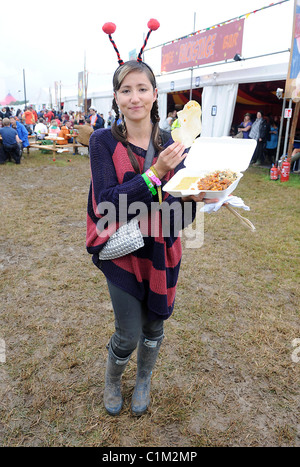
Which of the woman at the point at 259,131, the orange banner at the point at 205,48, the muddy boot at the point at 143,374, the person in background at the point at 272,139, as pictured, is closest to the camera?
the muddy boot at the point at 143,374

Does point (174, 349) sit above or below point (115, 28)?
below

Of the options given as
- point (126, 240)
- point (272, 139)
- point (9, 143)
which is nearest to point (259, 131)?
point (272, 139)

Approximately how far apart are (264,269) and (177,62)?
41.5 ft

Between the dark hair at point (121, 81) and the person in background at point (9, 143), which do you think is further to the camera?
the person in background at point (9, 143)

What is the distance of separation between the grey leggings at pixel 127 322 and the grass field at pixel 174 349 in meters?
0.53

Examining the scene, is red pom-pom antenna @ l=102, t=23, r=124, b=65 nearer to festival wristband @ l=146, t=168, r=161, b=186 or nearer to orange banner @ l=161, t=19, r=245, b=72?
festival wristband @ l=146, t=168, r=161, b=186

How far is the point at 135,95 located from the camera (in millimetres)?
1400

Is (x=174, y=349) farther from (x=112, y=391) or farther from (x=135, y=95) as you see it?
(x=135, y=95)

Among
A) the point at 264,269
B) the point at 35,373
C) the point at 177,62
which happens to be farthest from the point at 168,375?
the point at 177,62

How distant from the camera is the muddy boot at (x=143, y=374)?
1821mm

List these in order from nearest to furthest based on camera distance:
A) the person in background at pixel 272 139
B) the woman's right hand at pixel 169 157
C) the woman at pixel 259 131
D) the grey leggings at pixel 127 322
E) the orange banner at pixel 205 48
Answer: the woman's right hand at pixel 169 157
the grey leggings at pixel 127 322
the woman at pixel 259 131
the person in background at pixel 272 139
the orange banner at pixel 205 48

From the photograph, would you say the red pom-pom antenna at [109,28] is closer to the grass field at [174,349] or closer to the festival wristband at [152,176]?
the festival wristband at [152,176]

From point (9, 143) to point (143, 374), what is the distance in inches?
377

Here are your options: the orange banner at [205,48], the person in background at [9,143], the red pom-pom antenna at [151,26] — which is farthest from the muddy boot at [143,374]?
the orange banner at [205,48]
